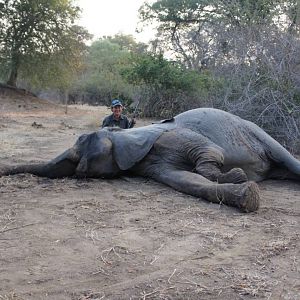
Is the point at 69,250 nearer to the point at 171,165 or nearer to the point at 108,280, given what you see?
the point at 108,280

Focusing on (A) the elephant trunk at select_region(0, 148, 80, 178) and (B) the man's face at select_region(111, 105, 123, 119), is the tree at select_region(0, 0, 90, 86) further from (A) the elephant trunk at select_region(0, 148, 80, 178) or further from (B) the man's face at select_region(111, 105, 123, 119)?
(A) the elephant trunk at select_region(0, 148, 80, 178)

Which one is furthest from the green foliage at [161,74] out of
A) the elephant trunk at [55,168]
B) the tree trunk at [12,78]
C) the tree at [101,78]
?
the tree at [101,78]

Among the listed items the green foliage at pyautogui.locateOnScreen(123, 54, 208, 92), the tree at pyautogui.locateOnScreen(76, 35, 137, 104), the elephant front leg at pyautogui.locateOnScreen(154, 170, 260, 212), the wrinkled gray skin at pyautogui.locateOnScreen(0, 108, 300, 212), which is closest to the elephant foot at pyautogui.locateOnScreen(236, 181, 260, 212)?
the elephant front leg at pyautogui.locateOnScreen(154, 170, 260, 212)

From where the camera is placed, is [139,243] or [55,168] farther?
[55,168]

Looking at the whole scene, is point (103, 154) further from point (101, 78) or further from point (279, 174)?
point (101, 78)

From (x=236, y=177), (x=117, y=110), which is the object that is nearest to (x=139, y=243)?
(x=236, y=177)

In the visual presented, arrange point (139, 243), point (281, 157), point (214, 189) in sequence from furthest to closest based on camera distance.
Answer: point (281, 157)
point (214, 189)
point (139, 243)

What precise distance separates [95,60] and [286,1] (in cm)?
3253

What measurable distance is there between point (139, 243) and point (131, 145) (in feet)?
7.42

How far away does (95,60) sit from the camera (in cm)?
4372

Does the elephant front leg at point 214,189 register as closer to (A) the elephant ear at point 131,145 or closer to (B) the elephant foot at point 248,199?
(B) the elephant foot at point 248,199

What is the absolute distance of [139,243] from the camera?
11.6ft

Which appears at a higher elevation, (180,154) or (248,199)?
(180,154)

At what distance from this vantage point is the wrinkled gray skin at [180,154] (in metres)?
5.53
